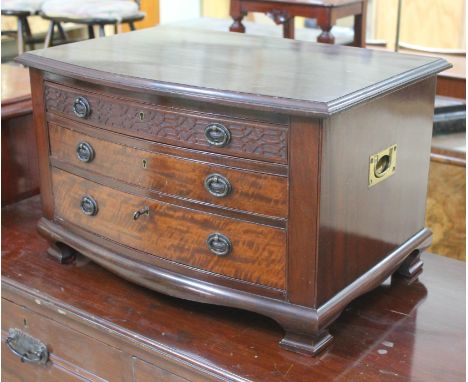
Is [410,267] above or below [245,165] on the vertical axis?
below

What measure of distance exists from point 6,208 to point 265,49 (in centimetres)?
70

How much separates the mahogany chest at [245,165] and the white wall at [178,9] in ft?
12.2

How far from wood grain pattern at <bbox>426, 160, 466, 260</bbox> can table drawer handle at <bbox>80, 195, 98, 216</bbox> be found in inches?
45.0

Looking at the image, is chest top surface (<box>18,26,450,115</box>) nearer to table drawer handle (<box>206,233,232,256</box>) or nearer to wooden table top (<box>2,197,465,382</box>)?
table drawer handle (<box>206,233,232,256</box>)

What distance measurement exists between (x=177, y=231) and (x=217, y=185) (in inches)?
4.5

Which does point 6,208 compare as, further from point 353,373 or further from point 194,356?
point 353,373

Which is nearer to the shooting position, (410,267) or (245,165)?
(245,165)

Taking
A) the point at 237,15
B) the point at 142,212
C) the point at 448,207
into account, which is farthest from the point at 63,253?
the point at 237,15

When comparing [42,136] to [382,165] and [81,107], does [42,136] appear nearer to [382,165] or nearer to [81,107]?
[81,107]

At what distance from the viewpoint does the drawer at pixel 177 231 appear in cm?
104

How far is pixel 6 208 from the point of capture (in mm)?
1609

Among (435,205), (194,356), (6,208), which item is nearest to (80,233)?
(194,356)

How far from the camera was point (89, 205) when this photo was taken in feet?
3.99

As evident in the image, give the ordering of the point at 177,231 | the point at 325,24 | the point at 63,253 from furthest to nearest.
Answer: the point at 325,24 → the point at 63,253 → the point at 177,231
